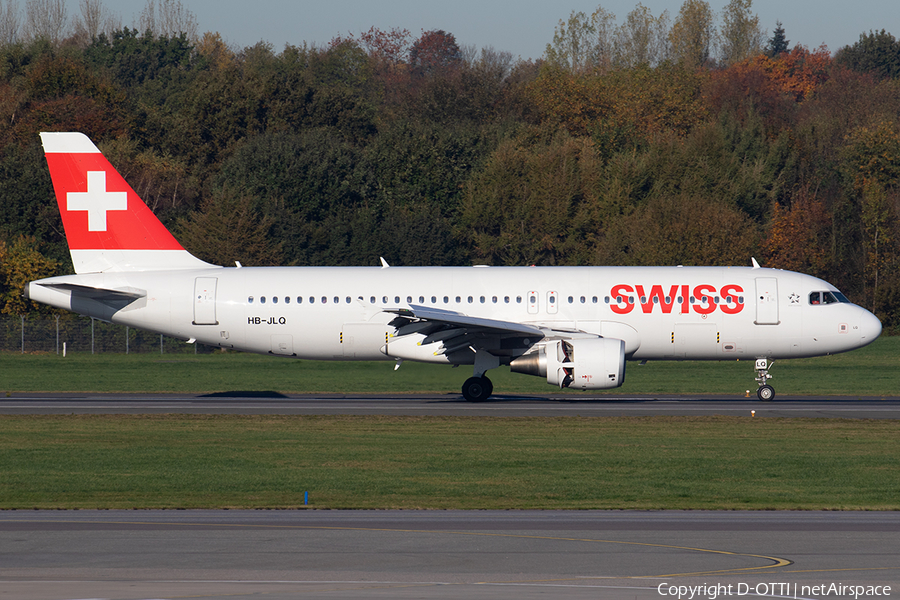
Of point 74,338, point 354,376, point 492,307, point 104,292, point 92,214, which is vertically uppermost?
point 92,214

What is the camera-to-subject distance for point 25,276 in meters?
64.7

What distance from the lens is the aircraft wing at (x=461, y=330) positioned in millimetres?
31984

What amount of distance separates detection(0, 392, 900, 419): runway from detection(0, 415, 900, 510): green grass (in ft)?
6.05

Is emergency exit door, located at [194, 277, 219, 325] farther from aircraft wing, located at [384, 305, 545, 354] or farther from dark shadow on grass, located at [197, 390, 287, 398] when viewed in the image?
aircraft wing, located at [384, 305, 545, 354]

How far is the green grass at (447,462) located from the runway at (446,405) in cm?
184

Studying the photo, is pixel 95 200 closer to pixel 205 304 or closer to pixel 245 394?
pixel 205 304

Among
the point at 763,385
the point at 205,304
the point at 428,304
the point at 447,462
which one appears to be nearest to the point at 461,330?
the point at 428,304

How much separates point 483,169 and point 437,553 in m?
70.1

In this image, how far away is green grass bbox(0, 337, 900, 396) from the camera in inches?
1617

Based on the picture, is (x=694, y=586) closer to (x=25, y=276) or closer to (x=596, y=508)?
(x=596, y=508)

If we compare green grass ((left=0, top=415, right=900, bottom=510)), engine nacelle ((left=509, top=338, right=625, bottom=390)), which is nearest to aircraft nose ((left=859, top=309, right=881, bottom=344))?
green grass ((left=0, top=415, right=900, bottom=510))

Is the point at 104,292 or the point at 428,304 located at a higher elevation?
the point at 104,292

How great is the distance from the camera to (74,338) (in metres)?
60.0

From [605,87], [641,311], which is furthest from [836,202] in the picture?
[641,311]
